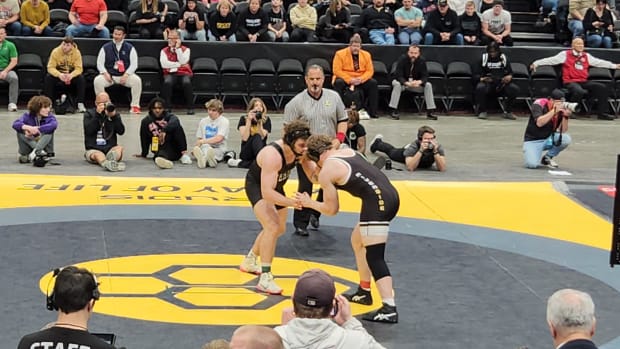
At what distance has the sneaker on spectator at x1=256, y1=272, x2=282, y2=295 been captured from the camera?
905 cm

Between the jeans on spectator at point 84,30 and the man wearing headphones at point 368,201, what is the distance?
40.0 feet

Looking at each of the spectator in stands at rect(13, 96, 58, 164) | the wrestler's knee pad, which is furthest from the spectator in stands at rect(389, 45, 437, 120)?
the wrestler's knee pad

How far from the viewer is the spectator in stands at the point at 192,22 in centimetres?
1984

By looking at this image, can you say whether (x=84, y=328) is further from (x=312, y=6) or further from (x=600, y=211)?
(x=312, y=6)

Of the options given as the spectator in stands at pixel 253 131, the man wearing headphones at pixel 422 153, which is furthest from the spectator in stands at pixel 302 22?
the spectator in stands at pixel 253 131

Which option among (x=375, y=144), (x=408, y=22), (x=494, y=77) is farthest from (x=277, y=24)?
(x=375, y=144)

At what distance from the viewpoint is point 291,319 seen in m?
5.54

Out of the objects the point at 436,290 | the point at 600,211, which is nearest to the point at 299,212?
the point at 436,290

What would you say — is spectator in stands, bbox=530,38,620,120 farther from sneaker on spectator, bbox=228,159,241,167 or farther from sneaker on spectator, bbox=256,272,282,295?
sneaker on spectator, bbox=256,272,282,295

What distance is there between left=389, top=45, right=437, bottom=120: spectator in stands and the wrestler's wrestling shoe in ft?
33.7

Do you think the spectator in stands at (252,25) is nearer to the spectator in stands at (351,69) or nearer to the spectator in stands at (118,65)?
the spectator in stands at (351,69)

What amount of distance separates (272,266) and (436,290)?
1.63 metres

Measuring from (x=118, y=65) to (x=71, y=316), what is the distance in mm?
14447

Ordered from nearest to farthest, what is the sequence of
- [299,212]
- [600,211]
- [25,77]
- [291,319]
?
[291,319]
[299,212]
[600,211]
[25,77]
